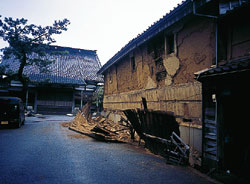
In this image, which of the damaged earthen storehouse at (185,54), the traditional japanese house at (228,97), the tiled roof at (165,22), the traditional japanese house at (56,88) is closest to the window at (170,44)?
the damaged earthen storehouse at (185,54)

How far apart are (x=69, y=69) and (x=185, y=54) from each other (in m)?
25.6

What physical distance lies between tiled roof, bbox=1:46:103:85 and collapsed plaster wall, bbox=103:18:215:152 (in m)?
15.3

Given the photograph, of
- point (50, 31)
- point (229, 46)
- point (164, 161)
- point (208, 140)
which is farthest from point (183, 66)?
point (50, 31)

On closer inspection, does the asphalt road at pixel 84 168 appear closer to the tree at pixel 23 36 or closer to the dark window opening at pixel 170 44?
the dark window opening at pixel 170 44

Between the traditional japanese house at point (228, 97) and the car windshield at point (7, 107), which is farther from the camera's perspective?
the car windshield at point (7, 107)

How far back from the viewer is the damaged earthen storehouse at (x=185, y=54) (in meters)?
6.12

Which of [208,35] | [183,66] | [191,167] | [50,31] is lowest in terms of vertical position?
[191,167]

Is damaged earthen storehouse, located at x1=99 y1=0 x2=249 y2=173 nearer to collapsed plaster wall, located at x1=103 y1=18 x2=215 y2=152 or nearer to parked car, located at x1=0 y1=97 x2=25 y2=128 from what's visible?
collapsed plaster wall, located at x1=103 y1=18 x2=215 y2=152

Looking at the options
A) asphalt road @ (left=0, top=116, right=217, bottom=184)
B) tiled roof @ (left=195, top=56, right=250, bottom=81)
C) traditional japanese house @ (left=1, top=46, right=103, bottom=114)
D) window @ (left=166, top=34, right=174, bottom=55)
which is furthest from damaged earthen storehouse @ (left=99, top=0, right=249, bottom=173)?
traditional japanese house @ (left=1, top=46, right=103, bottom=114)

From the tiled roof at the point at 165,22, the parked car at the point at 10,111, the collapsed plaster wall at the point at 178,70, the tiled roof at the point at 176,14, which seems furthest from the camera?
the parked car at the point at 10,111

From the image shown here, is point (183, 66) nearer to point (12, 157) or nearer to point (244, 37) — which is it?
point (244, 37)

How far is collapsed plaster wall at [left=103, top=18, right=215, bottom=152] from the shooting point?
272 inches

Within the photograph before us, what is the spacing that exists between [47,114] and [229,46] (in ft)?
78.9

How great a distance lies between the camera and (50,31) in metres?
18.8
